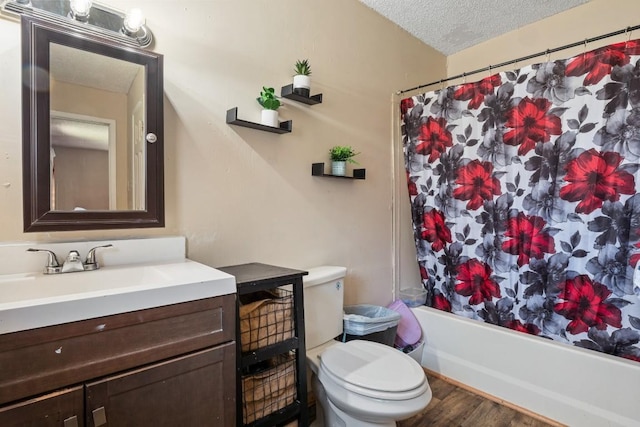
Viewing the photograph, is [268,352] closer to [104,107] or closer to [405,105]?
[104,107]

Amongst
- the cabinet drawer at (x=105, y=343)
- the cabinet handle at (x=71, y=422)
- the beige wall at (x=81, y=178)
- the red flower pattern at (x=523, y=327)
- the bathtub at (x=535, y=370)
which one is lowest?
the bathtub at (x=535, y=370)

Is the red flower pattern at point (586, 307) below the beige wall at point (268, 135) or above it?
below

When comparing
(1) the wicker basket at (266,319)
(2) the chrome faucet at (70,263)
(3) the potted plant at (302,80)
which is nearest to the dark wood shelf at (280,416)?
(1) the wicker basket at (266,319)

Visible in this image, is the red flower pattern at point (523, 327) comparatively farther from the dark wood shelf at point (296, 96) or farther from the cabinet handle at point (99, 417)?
the cabinet handle at point (99, 417)

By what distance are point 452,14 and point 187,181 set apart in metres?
2.03

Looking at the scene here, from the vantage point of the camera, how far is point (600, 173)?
168cm

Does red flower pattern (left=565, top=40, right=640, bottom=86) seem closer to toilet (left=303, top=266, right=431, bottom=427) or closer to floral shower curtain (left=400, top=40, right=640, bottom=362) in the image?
floral shower curtain (left=400, top=40, right=640, bottom=362)

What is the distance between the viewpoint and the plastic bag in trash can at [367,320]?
72.7 inches

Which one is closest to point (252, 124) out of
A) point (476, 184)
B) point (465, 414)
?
point (476, 184)

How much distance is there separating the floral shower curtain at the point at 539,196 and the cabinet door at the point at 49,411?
82.3 inches

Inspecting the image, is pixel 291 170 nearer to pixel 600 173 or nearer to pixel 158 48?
pixel 158 48

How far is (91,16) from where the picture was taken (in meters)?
1.22

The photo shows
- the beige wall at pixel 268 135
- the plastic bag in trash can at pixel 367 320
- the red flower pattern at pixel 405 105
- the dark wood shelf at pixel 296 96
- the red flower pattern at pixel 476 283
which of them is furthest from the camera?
the red flower pattern at pixel 405 105

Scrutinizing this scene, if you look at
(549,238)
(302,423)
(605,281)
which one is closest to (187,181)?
(302,423)
